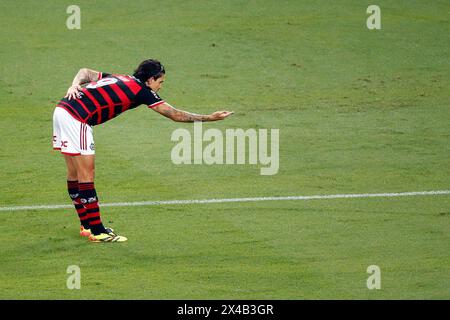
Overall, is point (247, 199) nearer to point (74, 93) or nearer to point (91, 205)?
point (91, 205)

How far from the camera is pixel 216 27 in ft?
78.9

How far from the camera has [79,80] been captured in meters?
14.0

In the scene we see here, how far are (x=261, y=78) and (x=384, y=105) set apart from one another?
99.9 inches

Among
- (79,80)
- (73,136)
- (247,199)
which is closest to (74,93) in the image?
(79,80)

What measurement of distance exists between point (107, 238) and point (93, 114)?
1.45m

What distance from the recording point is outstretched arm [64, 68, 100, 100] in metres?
13.8

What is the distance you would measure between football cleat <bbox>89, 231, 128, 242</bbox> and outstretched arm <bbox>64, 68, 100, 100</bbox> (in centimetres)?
163

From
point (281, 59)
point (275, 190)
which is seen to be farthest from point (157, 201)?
point (281, 59)

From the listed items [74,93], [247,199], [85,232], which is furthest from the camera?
[247,199]

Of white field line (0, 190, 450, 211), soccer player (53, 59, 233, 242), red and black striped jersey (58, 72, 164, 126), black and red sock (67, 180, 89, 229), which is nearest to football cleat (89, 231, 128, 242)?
soccer player (53, 59, 233, 242)

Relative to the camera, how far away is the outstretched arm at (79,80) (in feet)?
45.3

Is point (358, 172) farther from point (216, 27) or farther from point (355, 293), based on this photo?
point (216, 27)
